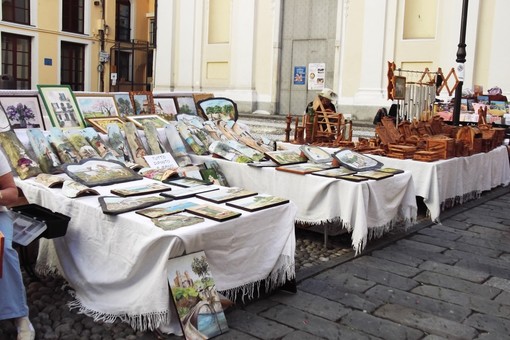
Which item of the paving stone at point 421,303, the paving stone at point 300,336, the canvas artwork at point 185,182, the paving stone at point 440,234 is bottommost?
the paving stone at point 300,336

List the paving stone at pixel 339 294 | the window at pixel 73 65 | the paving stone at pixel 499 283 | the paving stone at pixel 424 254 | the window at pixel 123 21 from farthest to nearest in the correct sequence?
the window at pixel 123 21 < the window at pixel 73 65 < the paving stone at pixel 424 254 < the paving stone at pixel 499 283 < the paving stone at pixel 339 294

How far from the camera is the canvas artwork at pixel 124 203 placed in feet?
10.3

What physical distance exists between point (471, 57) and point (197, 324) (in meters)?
11.6

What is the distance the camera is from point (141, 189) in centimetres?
369

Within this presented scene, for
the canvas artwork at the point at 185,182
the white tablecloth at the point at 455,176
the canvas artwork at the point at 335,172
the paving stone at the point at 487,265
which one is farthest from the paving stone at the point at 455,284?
the canvas artwork at the point at 185,182

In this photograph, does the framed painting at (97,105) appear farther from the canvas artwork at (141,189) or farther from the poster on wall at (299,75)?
the poster on wall at (299,75)

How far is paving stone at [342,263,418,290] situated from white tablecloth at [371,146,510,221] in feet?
5.42

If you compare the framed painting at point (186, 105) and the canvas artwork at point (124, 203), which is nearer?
the canvas artwork at point (124, 203)

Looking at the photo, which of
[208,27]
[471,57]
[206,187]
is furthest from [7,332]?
[208,27]

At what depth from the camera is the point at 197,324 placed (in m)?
2.84

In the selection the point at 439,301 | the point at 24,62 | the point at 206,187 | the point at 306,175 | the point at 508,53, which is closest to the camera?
the point at 439,301

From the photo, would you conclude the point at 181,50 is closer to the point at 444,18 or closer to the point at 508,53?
the point at 444,18

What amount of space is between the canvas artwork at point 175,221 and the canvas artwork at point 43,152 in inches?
56.9

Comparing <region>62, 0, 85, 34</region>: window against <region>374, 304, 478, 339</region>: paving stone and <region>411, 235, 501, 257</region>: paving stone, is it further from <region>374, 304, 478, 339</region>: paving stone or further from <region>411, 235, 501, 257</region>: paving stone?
<region>374, 304, 478, 339</region>: paving stone
